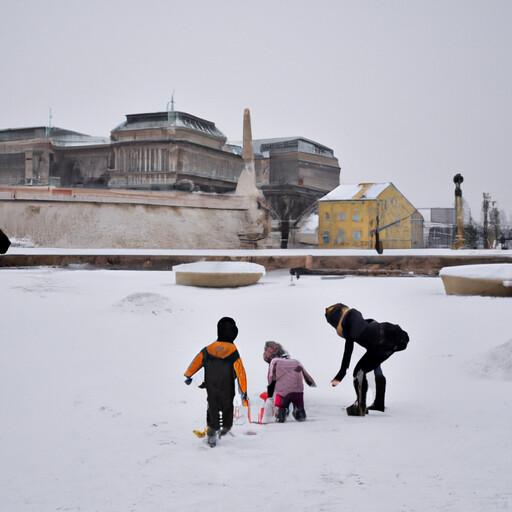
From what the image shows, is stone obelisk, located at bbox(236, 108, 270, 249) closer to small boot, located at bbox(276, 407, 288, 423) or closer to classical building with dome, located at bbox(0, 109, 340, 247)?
classical building with dome, located at bbox(0, 109, 340, 247)

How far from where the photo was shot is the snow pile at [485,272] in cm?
1179

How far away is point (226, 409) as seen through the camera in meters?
5.18

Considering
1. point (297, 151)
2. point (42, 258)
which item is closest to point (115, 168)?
point (297, 151)

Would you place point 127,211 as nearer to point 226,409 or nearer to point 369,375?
point 369,375

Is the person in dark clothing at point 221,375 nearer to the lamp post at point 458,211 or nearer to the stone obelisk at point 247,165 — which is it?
the lamp post at point 458,211

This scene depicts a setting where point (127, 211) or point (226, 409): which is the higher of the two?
point (127, 211)

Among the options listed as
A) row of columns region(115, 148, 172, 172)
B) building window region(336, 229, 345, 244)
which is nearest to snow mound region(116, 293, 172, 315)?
row of columns region(115, 148, 172, 172)

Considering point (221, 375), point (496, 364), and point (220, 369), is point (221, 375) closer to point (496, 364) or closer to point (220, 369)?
point (220, 369)

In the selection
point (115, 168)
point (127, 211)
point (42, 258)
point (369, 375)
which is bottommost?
point (369, 375)

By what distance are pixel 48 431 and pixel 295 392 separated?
7.45ft

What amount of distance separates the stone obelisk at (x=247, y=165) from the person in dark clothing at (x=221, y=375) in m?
33.2

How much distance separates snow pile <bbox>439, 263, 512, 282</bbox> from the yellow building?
2807 cm

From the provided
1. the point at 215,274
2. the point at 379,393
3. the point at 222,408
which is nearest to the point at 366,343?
the point at 379,393

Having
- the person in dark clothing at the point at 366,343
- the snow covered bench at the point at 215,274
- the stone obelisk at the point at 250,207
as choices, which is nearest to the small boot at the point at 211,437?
the person in dark clothing at the point at 366,343
